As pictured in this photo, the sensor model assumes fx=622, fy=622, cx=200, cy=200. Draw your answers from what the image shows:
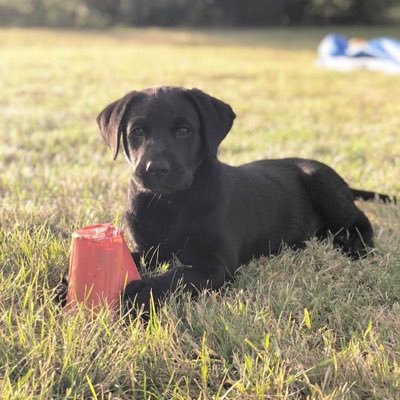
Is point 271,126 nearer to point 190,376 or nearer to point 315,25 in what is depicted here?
point 190,376

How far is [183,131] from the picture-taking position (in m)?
3.06

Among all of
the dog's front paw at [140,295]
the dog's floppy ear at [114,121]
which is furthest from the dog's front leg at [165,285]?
the dog's floppy ear at [114,121]

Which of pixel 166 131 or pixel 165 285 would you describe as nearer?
pixel 165 285

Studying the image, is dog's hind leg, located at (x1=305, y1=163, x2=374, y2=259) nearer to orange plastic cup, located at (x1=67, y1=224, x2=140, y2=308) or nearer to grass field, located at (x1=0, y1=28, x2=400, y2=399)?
grass field, located at (x1=0, y1=28, x2=400, y2=399)

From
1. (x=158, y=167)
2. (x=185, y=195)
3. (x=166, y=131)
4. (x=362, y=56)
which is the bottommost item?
(x=185, y=195)

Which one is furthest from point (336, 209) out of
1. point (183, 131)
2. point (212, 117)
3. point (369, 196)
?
point (183, 131)

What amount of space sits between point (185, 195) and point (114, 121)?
534mm

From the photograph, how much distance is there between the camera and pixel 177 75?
1246 centimetres

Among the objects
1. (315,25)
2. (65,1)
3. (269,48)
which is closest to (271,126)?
(269,48)

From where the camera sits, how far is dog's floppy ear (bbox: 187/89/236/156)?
3076 mm

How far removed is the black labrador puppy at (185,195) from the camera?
9.47ft

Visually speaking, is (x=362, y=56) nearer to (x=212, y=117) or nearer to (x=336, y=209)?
(x=336, y=209)

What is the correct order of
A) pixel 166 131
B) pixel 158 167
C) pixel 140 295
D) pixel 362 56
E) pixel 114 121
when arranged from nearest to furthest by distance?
1. pixel 140 295
2. pixel 158 167
3. pixel 166 131
4. pixel 114 121
5. pixel 362 56

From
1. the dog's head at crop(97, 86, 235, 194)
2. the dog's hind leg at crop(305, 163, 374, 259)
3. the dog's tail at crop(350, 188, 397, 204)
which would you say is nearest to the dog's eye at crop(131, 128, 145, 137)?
the dog's head at crop(97, 86, 235, 194)
